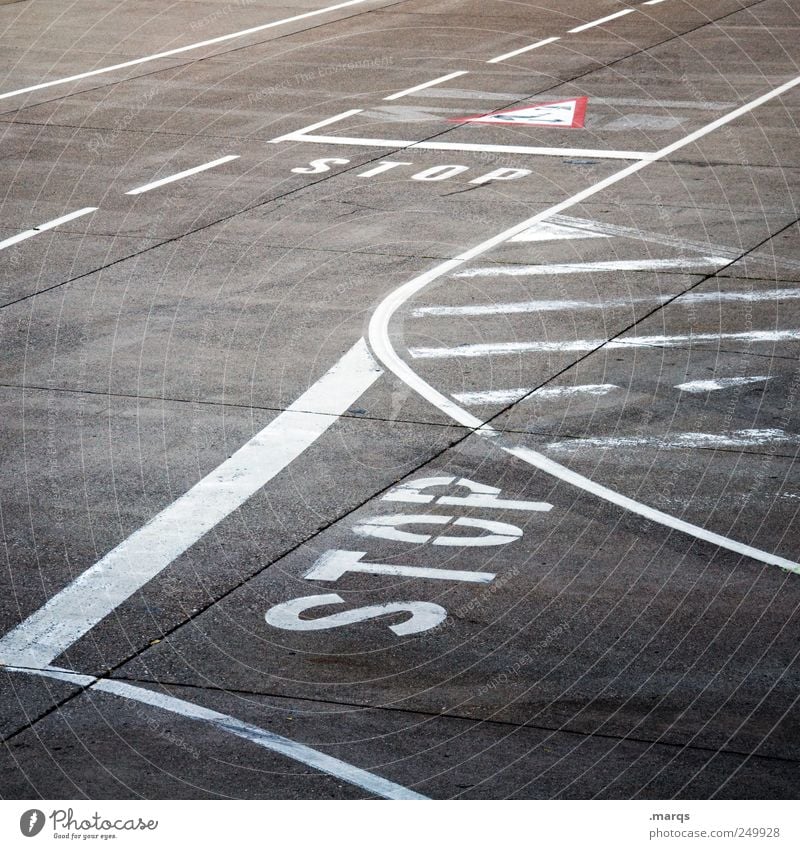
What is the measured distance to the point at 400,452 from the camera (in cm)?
1030

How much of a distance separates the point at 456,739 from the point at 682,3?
29.3m

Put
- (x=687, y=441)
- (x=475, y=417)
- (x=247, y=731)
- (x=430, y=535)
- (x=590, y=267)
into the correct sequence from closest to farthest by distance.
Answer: (x=247, y=731) < (x=430, y=535) < (x=687, y=441) < (x=475, y=417) < (x=590, y=267)

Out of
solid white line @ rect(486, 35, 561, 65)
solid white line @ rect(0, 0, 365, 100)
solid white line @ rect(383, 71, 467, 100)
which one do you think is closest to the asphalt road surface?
solid white line @ rect(383, 71, 467, 100)

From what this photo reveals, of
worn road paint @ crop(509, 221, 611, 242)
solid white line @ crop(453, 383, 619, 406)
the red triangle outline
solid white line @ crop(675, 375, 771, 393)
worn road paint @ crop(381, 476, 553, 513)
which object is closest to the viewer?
worn road paint @ crop(381, 476, 553, 513)

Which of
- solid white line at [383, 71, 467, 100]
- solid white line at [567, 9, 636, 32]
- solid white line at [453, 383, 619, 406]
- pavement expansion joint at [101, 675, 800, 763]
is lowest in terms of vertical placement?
pavement expansion joint at [101, 675, 800, 763]

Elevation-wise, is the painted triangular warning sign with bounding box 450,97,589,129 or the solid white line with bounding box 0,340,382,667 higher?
the painted triangular warning sign with bounding box 450,97,589,129

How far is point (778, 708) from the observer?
23.4 ft

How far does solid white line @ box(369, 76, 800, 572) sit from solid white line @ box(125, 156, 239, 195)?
4640 millimetres

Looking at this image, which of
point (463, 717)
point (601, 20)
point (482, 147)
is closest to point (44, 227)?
point (482, 147)

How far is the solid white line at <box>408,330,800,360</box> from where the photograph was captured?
12.3 m

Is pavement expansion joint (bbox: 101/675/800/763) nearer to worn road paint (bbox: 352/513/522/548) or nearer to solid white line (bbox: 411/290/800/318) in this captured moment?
worn road paint (bbox: 352/513/522/548)

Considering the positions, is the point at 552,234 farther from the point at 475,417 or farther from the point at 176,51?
the point at 176,51

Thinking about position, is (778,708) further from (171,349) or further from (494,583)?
(171,349)

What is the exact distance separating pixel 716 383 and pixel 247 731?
605 centimetres
